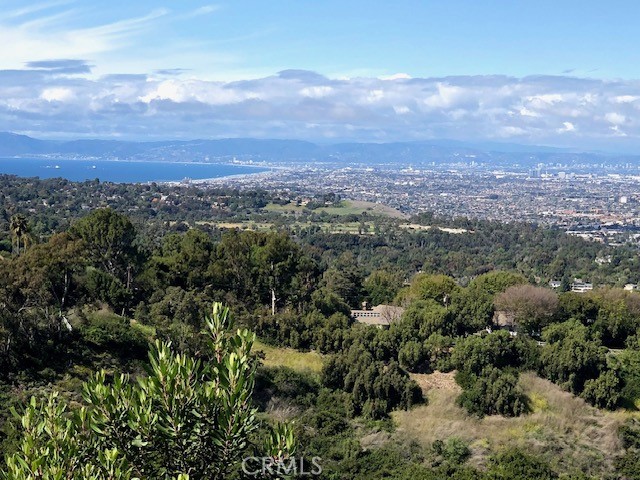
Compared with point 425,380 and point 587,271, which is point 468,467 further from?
point 587,271

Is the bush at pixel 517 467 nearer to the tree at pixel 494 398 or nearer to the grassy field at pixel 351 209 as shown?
the tree at pixel 494 398

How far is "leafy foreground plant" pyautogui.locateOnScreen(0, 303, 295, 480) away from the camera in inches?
183

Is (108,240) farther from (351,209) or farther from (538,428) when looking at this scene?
(351,209)

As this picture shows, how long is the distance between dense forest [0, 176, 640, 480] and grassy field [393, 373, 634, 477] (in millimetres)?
66

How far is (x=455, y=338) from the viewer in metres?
21.8

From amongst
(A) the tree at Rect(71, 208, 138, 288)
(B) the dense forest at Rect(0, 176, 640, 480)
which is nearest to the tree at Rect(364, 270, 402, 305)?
(B) the dense forest at Rect(0, 176, 640, 480)

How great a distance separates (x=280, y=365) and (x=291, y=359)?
671 mm

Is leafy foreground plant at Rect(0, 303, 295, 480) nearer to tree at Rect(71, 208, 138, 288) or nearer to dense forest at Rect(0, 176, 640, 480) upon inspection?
dense forest at Rect(0, 176, 640, 480)

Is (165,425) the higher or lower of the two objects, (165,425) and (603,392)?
the higher

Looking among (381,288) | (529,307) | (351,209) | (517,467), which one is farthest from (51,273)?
(351,209)

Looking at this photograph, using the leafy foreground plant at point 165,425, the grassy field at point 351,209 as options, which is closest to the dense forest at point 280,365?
the leafy foreground plant at point 165,425

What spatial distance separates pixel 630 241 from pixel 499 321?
191 feet

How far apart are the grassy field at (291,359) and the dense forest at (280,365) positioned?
0.09 meters

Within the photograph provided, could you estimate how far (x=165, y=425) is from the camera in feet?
15.5
